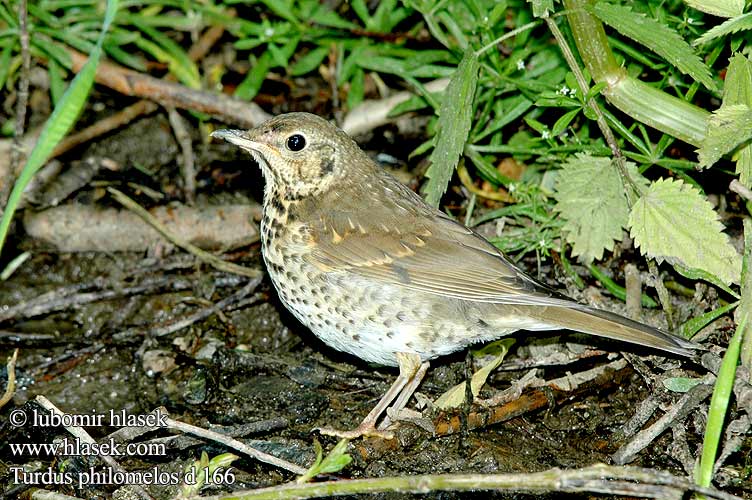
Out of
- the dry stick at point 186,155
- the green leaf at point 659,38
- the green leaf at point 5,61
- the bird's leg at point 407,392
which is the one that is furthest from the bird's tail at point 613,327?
the green leaf at point 5,61

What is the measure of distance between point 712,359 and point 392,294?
4.68ft

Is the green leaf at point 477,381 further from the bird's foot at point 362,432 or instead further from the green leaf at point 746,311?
the green leaf at point 746,311

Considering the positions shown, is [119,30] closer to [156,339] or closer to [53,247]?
[53,247]

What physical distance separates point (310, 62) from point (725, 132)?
10.2 ft

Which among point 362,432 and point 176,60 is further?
point 176,60

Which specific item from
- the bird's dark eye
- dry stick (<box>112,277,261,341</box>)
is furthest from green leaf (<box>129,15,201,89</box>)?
the bird's dark eye

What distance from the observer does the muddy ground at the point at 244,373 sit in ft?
14.2

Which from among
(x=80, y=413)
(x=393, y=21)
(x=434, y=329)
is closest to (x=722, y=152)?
(x=434, y=329)

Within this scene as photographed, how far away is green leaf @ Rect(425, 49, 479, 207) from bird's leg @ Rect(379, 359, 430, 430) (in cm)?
84

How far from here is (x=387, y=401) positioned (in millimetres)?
4637

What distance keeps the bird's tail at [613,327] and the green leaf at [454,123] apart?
0.85 meters

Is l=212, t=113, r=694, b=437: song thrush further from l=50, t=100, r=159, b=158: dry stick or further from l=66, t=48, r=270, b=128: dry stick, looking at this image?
l=50, t=100, r=159, b=158: dry stick

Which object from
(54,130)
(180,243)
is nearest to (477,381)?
(180,243)

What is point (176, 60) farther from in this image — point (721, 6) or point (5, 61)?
point (721, 6)
